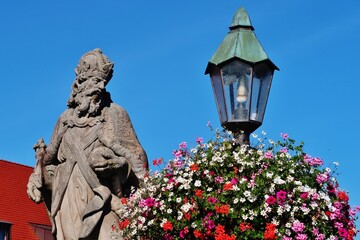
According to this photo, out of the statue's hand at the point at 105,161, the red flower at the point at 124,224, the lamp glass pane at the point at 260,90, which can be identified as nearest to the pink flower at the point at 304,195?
the lamp glass pane at the point at 260,90

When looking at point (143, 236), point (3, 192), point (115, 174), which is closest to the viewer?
point (143, 236)

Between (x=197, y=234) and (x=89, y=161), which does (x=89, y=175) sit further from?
(x=197, y=234)

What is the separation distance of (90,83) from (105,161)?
105 centimetres

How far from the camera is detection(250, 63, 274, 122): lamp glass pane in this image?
10.3m

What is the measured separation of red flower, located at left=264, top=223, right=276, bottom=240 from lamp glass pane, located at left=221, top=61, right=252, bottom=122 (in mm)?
1430

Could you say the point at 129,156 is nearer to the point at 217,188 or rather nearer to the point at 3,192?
the point at 217,188

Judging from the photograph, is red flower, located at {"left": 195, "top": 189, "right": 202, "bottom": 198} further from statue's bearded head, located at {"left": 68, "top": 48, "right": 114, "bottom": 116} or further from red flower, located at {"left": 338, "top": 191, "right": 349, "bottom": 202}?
statue's bearded head, located at {"left": 68, "top": 48, "right": 114, "bottom": 116}

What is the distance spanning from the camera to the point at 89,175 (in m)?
11.0

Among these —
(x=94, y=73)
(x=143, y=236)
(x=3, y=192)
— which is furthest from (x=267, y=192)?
(x=3, y=192)

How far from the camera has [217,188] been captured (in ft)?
31.9

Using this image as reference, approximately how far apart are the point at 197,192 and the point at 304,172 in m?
1.15

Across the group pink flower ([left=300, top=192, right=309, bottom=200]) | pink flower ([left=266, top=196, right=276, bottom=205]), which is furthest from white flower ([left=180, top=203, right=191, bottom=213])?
pink flower ([left=300, top=192, right=309, bottom=200])

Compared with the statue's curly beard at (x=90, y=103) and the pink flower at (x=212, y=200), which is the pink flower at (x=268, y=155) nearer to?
the pink flower at (x=212, y=200)

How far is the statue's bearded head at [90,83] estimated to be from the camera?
36.8 feet
